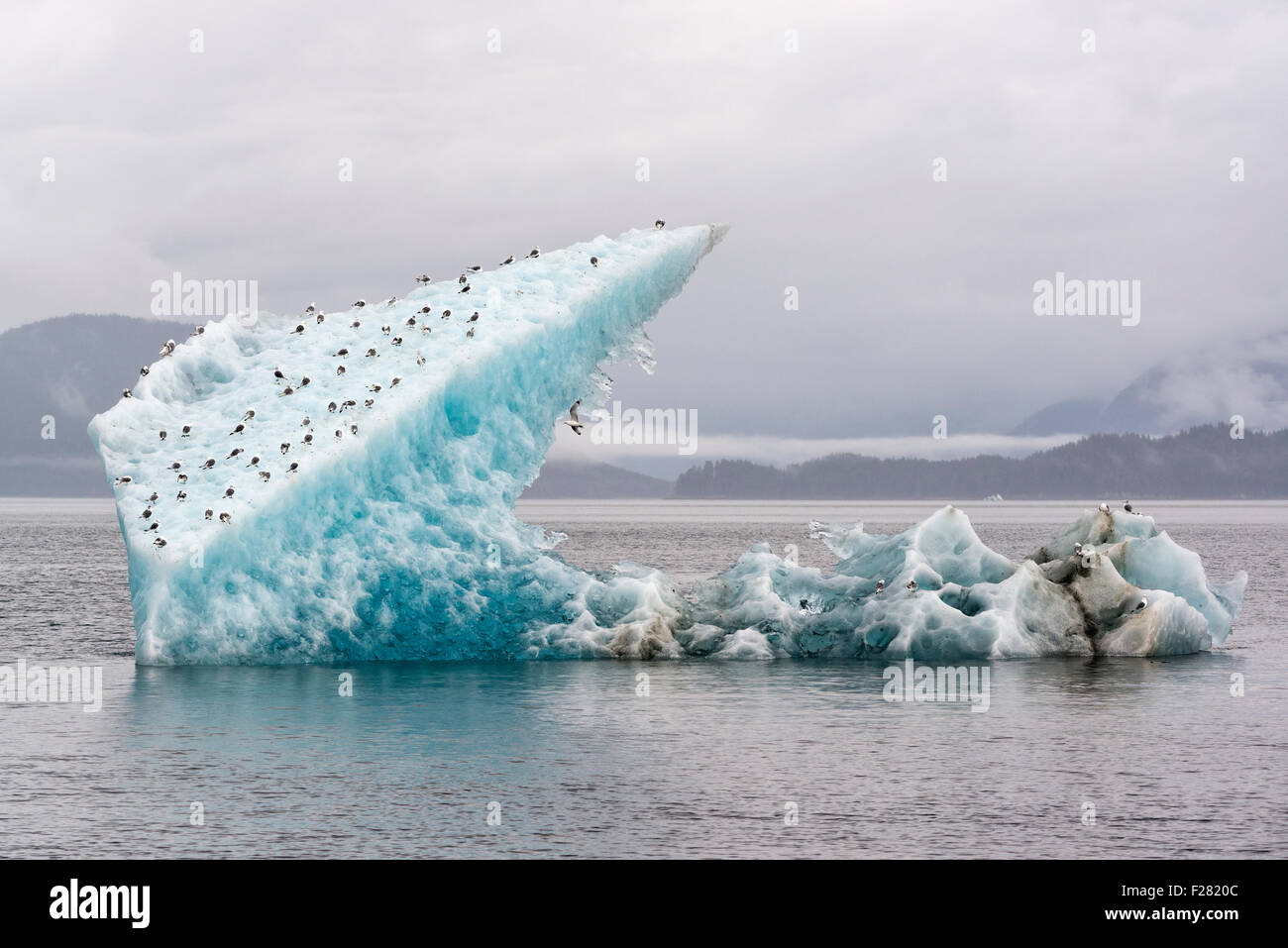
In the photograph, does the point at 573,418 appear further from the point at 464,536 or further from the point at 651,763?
the point at 651,763

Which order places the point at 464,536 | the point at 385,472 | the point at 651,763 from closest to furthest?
the point at 651,763
the point at 385,472
the point at 464,536

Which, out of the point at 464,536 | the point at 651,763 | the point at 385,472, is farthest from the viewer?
the point at 464,536

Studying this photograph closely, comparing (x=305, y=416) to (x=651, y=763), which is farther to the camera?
(x=305, y=416)

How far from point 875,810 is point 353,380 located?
14794 millimetres

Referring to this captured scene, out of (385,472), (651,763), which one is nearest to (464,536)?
(385,472)

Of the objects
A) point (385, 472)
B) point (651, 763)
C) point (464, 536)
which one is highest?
point (385, 472)

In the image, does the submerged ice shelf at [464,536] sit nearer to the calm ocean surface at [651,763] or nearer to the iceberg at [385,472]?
→ the iceberg at [385,472]

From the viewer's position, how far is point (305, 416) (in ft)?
89.8

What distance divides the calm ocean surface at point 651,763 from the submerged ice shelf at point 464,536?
85 centimetres

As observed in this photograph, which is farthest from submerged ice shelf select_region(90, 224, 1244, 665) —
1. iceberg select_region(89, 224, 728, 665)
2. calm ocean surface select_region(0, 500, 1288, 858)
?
calm ocean surface select_region(0, 500, 1288, 858)

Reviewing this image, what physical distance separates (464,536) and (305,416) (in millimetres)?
3711

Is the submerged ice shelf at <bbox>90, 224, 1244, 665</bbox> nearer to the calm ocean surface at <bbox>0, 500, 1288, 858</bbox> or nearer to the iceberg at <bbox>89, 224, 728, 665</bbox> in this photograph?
the iceberg at <bbox>89, 224, 728, 665</bbox>

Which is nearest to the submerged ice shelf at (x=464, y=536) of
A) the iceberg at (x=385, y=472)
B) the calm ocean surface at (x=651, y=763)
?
the iceberg at (x=385, y=472)
